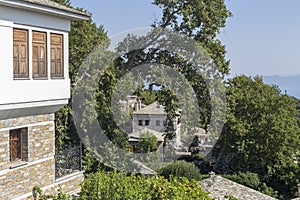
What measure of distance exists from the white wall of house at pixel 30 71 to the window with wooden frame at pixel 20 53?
12cm

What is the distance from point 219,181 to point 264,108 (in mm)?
12405

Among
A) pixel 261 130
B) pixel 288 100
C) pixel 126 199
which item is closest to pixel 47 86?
pixel 126 199

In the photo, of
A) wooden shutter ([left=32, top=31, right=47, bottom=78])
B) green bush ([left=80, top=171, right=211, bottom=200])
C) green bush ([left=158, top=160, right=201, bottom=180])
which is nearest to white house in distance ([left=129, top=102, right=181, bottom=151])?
green bush ([left=158, top=160, right=201, bottom=180])

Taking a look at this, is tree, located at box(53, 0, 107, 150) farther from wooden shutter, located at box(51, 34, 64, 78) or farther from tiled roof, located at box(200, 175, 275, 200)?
tiled roof, located at box(200, 175, 275, 200)

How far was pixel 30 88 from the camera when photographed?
12.9 m

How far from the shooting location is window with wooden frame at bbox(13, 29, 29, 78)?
12445mm

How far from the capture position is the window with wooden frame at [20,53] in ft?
40.8

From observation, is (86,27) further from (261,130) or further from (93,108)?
(261,130)

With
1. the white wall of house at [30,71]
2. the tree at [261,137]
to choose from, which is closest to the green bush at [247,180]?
the tree at [261,137]

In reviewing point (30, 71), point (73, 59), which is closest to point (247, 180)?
point (73, 59)

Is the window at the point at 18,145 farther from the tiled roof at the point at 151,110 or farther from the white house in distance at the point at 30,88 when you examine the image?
the tiled roof at the point at 151,110

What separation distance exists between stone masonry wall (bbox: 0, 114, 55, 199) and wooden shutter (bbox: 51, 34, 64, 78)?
1441 millimetres

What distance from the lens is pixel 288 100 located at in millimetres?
30406

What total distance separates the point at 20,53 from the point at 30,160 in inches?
134
